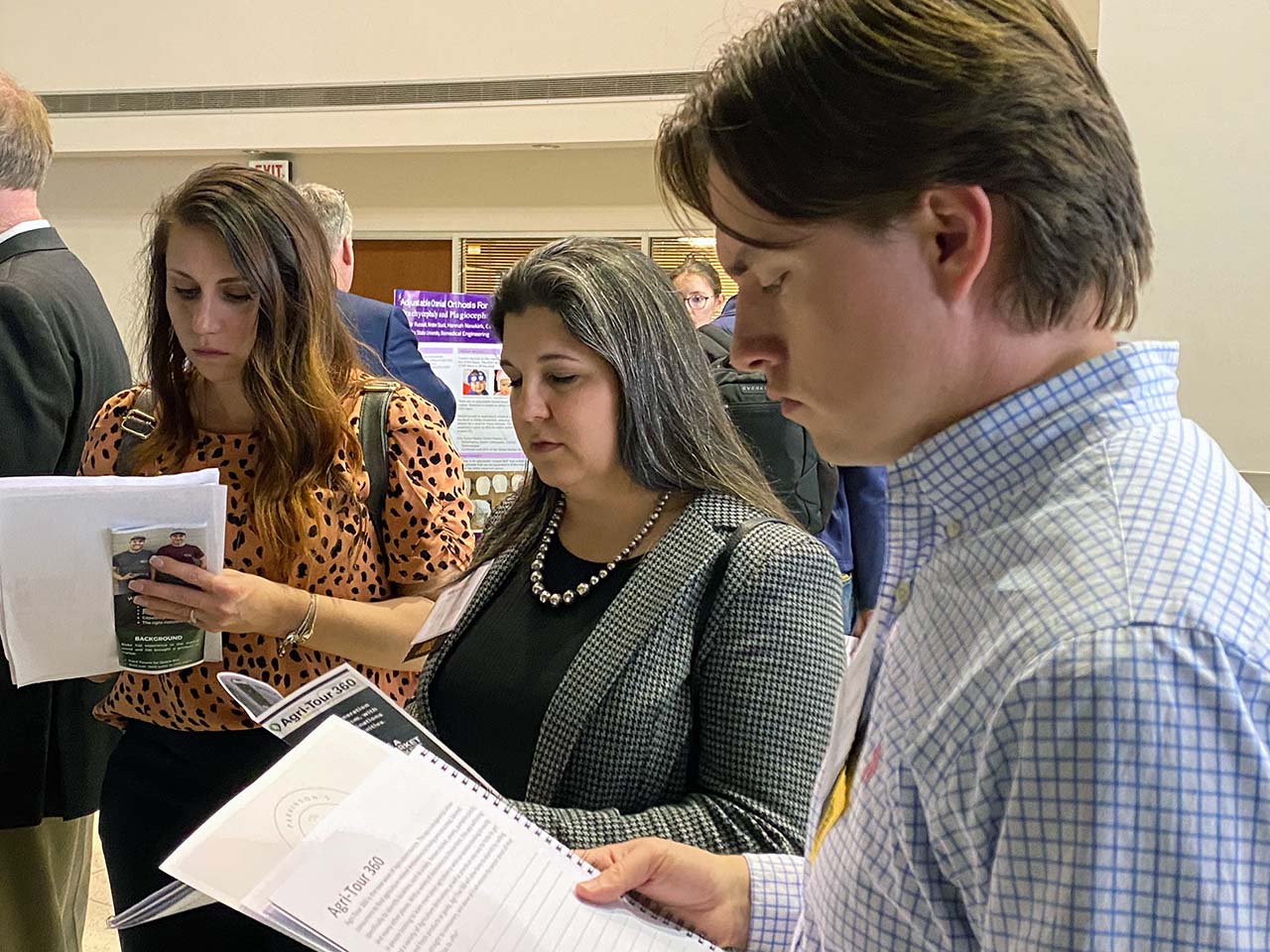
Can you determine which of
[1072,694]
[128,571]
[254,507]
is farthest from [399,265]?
[1072,694]

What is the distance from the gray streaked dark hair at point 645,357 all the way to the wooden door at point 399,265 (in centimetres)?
670

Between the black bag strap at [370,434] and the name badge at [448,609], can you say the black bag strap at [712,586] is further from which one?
the black bag strap at [370,434]

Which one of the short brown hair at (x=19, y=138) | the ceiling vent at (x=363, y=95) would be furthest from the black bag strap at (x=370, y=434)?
the ceiling vent at (x=363, y=95)

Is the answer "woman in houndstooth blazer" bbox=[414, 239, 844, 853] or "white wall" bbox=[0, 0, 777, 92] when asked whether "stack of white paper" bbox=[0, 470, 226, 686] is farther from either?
"white wall" bbox=[0, 0, 777, 92]

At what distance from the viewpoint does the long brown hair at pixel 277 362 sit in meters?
1.75

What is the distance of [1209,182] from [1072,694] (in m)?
3.46

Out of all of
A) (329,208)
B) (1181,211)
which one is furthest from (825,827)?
(1181,211)

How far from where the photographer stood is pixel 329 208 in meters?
3.13

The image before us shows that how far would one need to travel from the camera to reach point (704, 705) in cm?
136

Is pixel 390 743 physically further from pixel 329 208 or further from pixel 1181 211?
pixel 1181 211

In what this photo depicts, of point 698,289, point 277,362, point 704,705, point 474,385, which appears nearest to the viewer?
point 704,705

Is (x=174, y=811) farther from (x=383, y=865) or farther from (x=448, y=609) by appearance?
(x=383, y=865)

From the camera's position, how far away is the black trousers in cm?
169

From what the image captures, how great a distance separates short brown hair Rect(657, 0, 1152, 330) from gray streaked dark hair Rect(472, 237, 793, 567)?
2.80 feet
